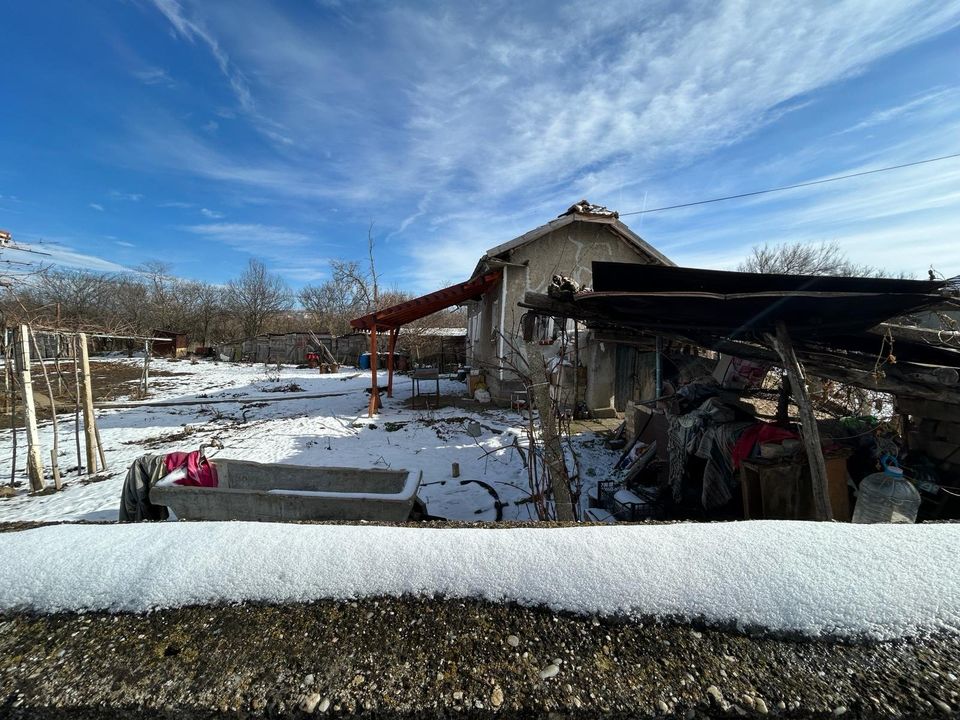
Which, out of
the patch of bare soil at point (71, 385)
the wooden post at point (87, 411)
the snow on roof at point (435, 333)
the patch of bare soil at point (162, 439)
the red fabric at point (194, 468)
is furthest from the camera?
the snow on roof at point (435, 333)

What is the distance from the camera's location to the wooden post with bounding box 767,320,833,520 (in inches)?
116

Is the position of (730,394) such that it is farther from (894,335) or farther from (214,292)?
(214,292)

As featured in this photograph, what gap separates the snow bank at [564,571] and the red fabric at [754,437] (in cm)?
240

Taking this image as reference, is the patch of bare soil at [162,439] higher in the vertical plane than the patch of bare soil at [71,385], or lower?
lower

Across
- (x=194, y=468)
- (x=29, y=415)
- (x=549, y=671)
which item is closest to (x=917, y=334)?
(x=549, y=671)

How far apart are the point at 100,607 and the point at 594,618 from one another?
5.39 ft

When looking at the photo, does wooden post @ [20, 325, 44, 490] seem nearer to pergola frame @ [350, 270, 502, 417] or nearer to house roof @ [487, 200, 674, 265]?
pergola frame @ [350, 270, 502, 417]

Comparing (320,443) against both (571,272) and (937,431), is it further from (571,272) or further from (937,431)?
(937,431)

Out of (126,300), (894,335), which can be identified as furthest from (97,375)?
(894,335)

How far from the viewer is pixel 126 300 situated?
34.0m

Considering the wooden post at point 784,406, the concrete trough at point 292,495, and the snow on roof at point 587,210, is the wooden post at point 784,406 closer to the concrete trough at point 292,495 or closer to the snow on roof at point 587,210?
the concrete trough at point 292,495

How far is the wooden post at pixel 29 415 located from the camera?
538 cm

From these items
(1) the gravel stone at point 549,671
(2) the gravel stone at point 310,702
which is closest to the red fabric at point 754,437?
(1) the gravel stone at point 549,671

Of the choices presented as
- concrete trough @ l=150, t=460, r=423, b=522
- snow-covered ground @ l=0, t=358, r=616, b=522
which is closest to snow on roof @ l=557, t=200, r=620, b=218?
snow-covered ground @ l=0, t=358, r=616, b=522
